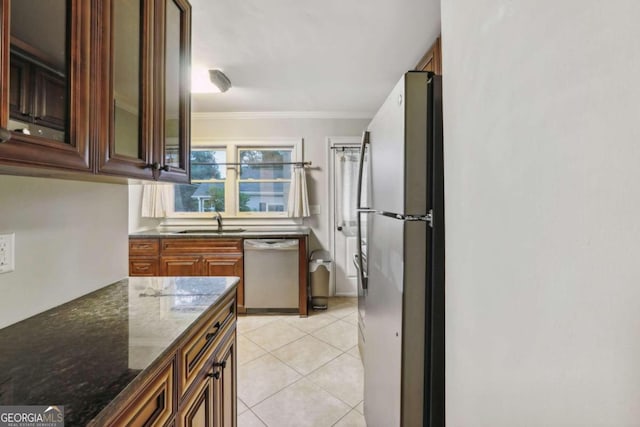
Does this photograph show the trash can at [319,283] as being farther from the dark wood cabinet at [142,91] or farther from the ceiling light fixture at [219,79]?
the dark wood cabinet at [142,91]

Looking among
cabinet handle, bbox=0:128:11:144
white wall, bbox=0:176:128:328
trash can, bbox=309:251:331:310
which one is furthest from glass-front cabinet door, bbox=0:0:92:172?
trash can, bbox=309:251:331:310

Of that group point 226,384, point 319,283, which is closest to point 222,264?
point 319,283

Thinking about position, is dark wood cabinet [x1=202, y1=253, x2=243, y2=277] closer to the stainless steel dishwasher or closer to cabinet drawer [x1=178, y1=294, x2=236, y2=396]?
the stainless steel dishwasher

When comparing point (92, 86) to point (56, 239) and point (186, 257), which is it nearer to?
point (56, 239)

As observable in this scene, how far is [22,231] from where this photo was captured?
928 millimetres

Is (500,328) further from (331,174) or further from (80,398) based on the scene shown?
(331,174)

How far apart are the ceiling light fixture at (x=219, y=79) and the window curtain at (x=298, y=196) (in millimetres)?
1323

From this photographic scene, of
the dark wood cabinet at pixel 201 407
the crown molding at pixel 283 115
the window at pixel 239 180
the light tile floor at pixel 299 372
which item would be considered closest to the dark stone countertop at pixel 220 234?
the window at pixel 239 180

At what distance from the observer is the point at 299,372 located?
2.12m

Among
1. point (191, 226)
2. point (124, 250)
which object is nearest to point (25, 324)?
point (124, 250)

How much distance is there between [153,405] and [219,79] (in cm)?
246

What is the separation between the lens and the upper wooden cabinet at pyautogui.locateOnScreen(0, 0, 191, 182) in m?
0.62

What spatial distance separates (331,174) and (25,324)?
316cm

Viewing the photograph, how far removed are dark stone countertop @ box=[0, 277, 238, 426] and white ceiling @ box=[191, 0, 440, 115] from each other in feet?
5.40
